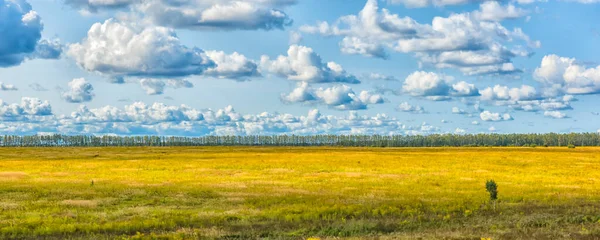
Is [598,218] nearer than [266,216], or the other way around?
[598,218]

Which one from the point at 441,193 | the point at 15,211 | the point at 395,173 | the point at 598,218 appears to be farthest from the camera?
the point at 395,173

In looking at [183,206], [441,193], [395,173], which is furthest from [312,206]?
[395,173]

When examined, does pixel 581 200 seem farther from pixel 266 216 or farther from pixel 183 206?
pixel 183 206

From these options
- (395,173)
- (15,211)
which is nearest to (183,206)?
(15,211)

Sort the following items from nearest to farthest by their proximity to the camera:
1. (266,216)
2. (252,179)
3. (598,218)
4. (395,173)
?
(598,218) → (266,216) → (252,179) → (395,173)

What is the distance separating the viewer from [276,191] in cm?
4028

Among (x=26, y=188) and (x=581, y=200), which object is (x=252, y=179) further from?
(x=581, y=200)

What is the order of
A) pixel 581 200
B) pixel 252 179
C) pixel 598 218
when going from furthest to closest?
pixel 252 179
pixel 581 200
pixel 598 218

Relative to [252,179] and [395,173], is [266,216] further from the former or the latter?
[395,173]

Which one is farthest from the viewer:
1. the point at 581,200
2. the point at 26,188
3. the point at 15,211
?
the point at 26,188

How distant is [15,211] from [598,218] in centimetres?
2714

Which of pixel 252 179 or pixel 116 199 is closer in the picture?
pixel 116 199

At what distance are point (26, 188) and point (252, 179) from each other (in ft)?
59.1

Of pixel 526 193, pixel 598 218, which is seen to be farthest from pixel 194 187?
pixel 598 218
